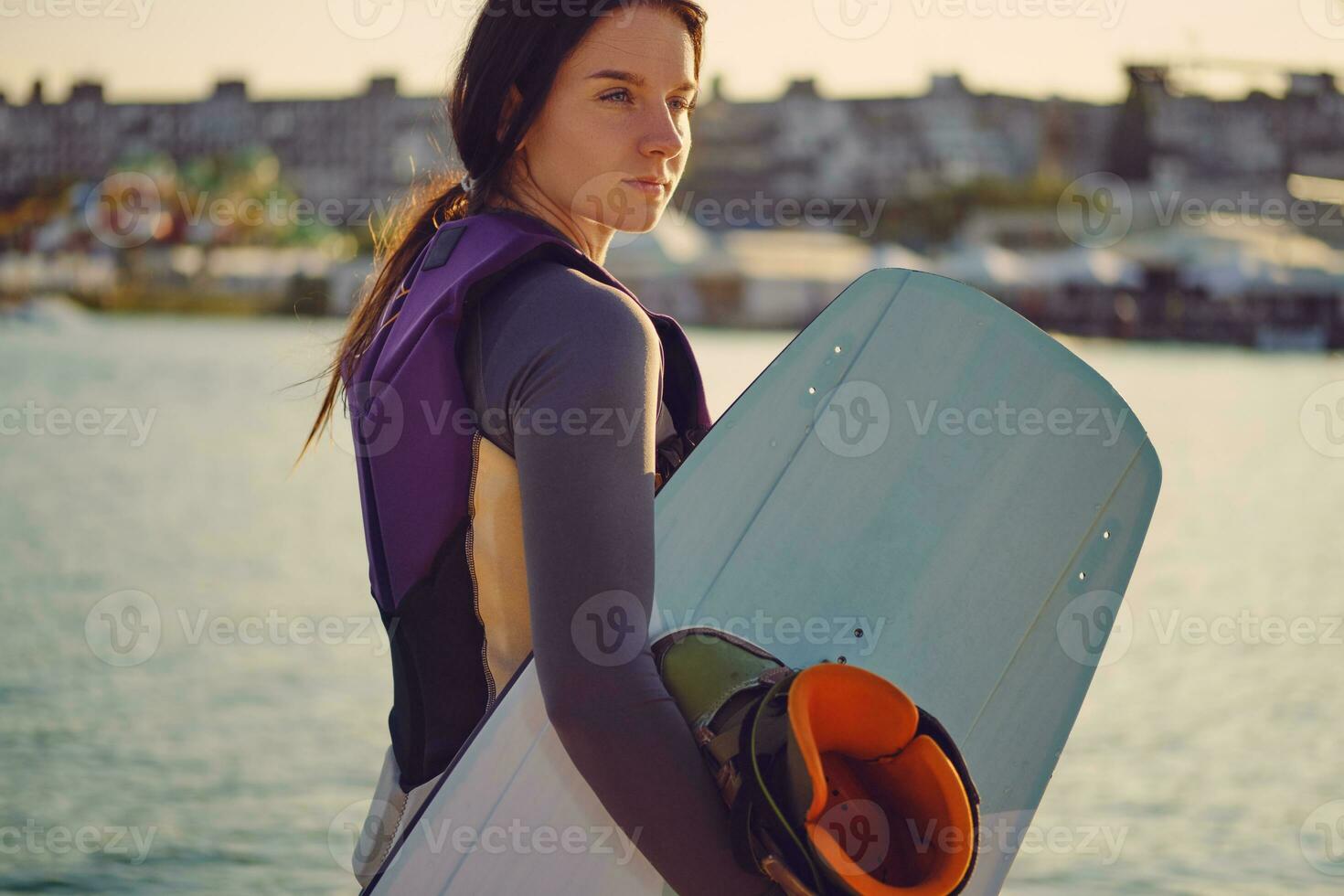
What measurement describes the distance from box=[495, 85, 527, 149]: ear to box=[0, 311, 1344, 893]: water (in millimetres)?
575

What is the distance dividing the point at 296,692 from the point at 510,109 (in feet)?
11.7

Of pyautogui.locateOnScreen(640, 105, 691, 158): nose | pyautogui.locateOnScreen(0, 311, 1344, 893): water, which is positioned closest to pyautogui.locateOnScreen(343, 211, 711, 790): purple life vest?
pyautogui.locateOnScreen(640, 105, 691, 158): nose

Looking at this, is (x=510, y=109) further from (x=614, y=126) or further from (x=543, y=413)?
(x=543, y=413)

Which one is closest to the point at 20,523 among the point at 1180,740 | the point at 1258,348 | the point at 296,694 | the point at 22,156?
the point at 296,694

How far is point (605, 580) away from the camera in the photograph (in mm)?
784

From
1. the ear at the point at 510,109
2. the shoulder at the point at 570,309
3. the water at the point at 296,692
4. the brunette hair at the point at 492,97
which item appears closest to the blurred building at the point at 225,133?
the water at the point at 296,692

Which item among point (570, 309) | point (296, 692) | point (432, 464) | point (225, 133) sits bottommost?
point (225, 133)

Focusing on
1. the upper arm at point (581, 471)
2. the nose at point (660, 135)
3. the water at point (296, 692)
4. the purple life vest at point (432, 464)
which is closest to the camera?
the upper arm at point (581, 471)

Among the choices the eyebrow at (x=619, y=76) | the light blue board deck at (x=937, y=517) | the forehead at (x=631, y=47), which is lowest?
the light blue board deck at (x=937, y=517)

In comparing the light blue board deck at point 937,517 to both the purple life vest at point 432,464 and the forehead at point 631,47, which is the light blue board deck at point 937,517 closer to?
the purple life vest at point 432,464

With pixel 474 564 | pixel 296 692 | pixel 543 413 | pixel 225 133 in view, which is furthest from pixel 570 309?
pixel 225 133

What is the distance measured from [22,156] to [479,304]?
9079 cm

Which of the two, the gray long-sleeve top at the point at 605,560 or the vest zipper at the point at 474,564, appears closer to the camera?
the gray long-sleeve top at the point at 605,560

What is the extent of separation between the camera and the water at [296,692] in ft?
10.6
